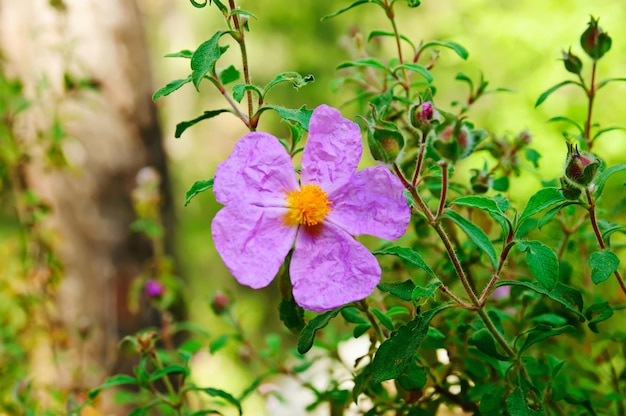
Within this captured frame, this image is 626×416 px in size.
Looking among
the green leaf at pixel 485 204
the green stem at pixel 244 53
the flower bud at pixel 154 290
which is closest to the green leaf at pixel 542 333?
the green leaf at pixel 485 204

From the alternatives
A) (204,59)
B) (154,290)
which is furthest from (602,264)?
(154,290)

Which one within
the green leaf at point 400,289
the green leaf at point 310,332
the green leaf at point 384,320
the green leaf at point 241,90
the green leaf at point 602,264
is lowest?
the green leaf at point 384,320

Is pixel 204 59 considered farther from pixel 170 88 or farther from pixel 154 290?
pixel 154 290

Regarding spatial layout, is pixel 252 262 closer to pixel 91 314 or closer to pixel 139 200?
pixel 139 200

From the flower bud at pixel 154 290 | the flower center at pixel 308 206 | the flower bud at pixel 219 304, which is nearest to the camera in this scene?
the flower center at pixel 308 206

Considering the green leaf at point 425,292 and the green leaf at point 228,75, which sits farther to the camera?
the green leaf at point 228,75

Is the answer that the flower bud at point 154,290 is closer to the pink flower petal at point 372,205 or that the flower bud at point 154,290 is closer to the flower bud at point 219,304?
the flower bud at point 219,304

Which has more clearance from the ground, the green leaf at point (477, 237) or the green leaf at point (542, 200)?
the green leaf at point (542, 200)

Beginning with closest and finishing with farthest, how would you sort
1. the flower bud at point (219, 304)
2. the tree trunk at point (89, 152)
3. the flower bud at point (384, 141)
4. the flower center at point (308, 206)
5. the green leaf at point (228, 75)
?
the flower bud at point (384, 141) < the flower center at point (308, 206) < the green leaf at point (228, 75) < the flower bud at point (219, 304) < the tree trunk at point (89, 152)
